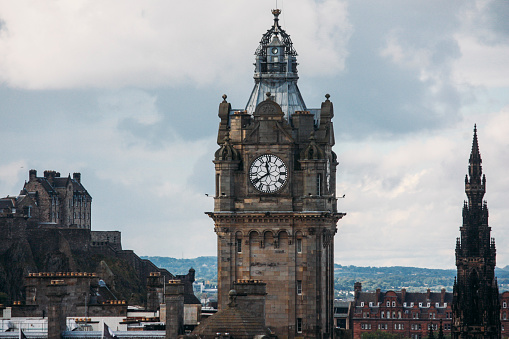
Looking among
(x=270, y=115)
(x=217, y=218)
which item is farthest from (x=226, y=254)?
(x=270, y=115)

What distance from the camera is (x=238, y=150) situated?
94250 millimetres

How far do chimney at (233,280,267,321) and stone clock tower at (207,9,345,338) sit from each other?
6.95 meters

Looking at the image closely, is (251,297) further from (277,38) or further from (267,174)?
(277,38)

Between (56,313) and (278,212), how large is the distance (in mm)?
15297

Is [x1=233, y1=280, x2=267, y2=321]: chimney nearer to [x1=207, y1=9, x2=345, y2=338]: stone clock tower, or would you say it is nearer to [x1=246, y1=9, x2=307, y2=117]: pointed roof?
[x1=207, y1=9, x2=345, y2=338]: stone clock tower

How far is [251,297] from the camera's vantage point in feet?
280

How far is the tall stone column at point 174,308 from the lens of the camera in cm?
8225

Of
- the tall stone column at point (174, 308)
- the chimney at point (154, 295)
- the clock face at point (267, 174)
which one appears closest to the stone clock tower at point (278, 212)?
the clock face at point (267, 174)

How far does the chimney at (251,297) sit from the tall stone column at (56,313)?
9.20m

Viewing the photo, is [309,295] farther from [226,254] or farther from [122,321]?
[122,321]

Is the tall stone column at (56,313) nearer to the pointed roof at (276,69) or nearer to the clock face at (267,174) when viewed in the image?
the clock face at (267,174)

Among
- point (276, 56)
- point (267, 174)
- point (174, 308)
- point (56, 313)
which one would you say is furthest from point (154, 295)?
point (174, 308)

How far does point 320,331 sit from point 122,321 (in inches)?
465

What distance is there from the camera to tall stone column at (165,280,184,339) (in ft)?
270
